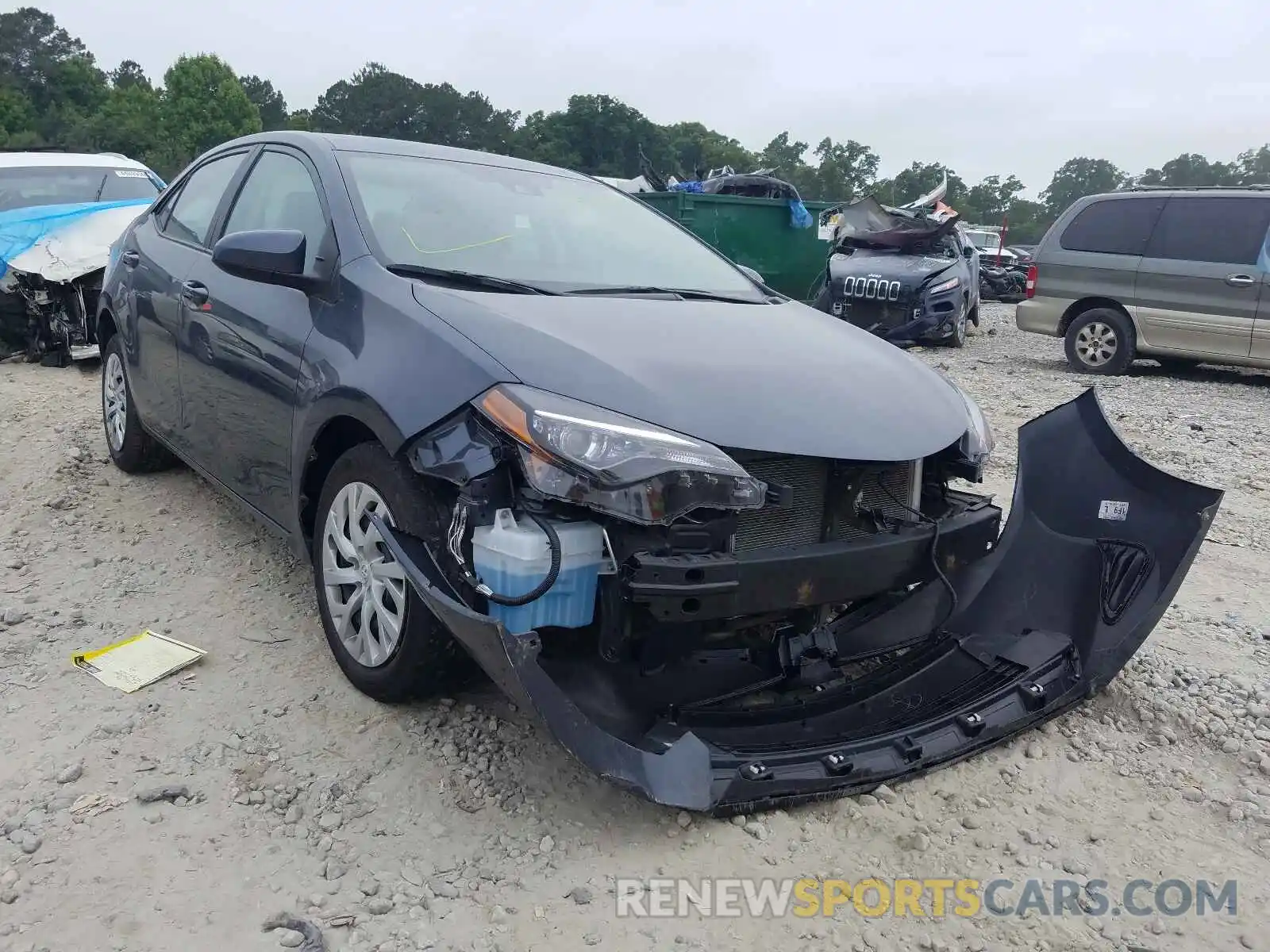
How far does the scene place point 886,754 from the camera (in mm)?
2430

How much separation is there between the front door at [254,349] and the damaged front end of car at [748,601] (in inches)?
34.2

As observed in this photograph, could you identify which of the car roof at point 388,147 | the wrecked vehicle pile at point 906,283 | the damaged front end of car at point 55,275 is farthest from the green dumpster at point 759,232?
the car roof at point 388,147

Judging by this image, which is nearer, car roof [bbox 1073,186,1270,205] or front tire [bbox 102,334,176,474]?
front tire [bbox 102,334,176,474]

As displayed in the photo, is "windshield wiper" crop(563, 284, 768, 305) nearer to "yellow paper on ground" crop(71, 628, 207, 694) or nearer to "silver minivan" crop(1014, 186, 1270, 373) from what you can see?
"yellow paper on ground" crop(71, 628, 207, 694)

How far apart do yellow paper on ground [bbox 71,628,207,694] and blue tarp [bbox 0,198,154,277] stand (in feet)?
19.4

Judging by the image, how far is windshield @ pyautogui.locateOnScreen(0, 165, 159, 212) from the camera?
337 inches

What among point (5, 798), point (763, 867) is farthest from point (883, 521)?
point (5, 798)

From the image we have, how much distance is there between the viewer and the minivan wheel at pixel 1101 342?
958 centimetres

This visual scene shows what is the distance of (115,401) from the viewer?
4.89m

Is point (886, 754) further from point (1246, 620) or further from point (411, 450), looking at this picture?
point (1246, 620)

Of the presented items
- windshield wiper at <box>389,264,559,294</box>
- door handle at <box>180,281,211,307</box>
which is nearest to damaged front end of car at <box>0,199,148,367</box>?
door handle at <box>180,281,211,307</box>

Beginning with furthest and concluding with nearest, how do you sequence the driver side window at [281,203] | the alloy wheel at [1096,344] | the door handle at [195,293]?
the alloy wheel at [1096,344]
the door handle at [195,293]
the driver side window at [281,203]

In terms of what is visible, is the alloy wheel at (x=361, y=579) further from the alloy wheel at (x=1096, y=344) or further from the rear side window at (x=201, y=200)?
the alloy wheel at (x=1096, y=344)

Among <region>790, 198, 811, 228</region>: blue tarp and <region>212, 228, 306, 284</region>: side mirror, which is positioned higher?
<region>790, 198, 811, 228</region>: blue tarp
